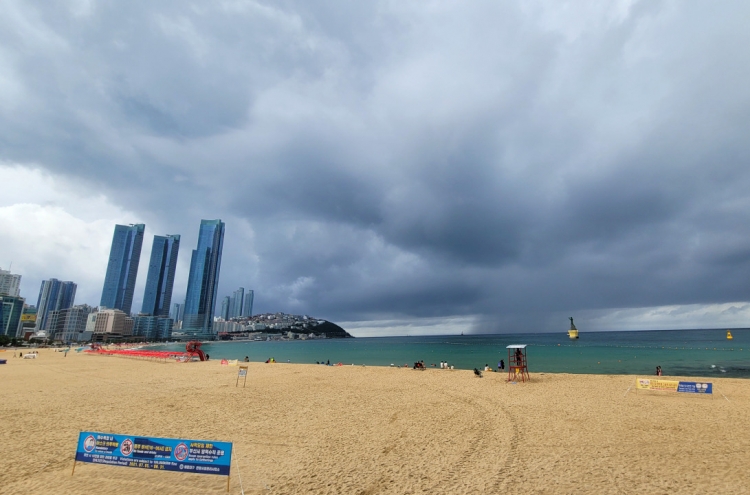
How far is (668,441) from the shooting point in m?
11.2

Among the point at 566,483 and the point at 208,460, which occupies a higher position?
the point at 208,460

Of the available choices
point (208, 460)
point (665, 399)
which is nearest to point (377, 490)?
point (208, 460)

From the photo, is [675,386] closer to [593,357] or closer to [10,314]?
[593,357]

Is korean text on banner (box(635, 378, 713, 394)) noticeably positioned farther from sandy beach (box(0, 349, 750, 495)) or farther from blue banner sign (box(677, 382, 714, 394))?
sandy beach (box(0, 349, 750, 495))

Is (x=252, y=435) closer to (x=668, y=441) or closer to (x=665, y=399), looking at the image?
(x=668, y=441)

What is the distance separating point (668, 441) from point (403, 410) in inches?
388

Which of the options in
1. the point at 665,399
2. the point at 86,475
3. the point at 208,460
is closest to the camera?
the point at 208,460

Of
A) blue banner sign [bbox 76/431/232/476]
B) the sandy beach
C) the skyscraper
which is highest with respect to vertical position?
the skyscraper

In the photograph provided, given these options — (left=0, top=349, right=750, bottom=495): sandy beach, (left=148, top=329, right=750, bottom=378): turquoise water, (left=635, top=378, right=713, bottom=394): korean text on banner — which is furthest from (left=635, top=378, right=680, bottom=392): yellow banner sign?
(left=148, top=329, right=750, bottom=378): turquoise water

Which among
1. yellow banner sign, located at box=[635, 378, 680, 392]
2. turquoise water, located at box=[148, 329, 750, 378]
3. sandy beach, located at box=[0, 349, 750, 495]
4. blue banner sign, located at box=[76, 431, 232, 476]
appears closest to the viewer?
blue banner sign, located at box=[76, 431, 232, 476]

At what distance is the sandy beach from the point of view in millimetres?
→ 8516

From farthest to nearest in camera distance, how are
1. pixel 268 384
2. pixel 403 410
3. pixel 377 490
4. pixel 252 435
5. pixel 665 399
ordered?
pixel 268 384, pixel 665 399, pixel 403 410, pixel 252 435, pixel 377 490

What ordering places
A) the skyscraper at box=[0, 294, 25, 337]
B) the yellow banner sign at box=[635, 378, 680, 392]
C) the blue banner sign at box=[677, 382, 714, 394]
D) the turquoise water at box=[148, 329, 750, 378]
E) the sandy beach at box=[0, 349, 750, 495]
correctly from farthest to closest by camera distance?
the skyscraper at box=[0, 294, 25, 337] → the turquoise water at box=[148, 329, 750, 378] → the yellow banner sign at box=[635, 378, 680, 392] → the blue banner sign at box=[677, 382, 714, 394] → the sandy beach at box=[0, 349, 750, 495]

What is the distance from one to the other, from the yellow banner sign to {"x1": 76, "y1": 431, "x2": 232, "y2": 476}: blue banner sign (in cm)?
2163
